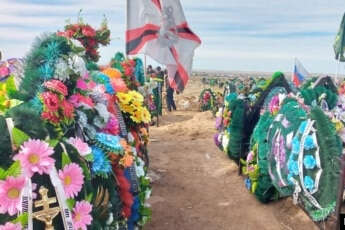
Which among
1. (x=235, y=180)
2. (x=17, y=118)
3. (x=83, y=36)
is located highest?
(x=83, y=36)

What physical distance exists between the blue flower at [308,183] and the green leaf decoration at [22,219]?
9.20ft

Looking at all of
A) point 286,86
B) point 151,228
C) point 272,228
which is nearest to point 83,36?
point 151,228

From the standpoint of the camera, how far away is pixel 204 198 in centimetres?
575

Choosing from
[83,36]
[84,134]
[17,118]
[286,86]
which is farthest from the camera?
[286,86]

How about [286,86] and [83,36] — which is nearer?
[83,36]

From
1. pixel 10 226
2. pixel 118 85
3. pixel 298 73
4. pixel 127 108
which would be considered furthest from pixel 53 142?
pixel 298 73

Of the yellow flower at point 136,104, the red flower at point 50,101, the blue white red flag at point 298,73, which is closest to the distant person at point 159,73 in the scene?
the blue white red flag at point 298,73

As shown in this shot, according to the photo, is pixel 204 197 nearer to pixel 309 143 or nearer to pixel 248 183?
pixel 248 183

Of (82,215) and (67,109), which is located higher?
(67,109)

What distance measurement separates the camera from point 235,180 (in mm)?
6574

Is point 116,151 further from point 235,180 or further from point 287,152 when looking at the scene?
point 235,180

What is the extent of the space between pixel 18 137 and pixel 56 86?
401mm

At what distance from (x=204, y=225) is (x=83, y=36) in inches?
109

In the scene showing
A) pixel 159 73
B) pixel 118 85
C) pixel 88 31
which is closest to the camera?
pixel 118 85
